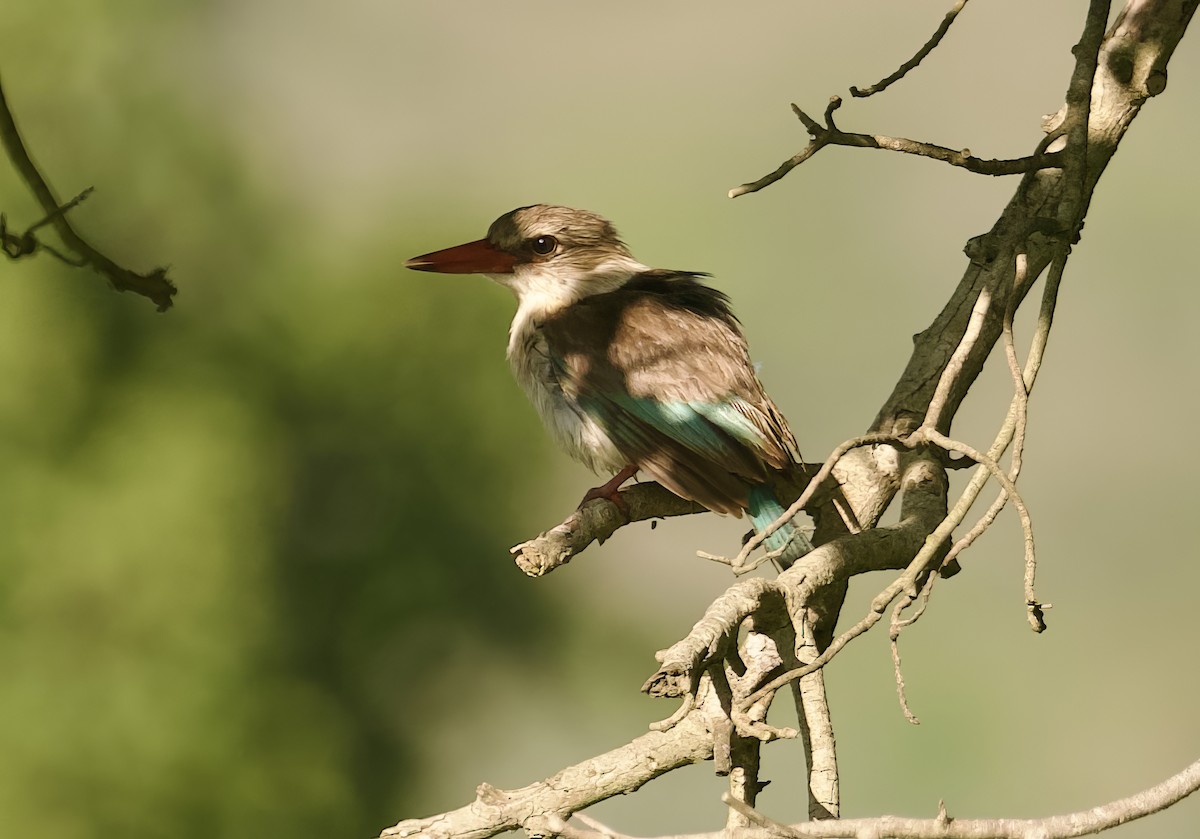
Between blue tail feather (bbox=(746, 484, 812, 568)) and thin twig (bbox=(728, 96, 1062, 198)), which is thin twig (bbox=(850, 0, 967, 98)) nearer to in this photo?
thin twig (bbox=(728, 96, 1062, 198))

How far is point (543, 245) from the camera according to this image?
2713mm

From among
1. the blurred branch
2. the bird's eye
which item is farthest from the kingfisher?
the blurred branch

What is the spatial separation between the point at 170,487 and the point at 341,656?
828mm

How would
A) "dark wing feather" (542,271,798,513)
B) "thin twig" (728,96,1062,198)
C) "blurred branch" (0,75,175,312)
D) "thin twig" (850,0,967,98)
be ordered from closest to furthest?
"blurred branch" (0,75,175,312)
"thin twig" (728,96,1062,198)
"thin twig" (850,0,967,98)
"dark wing feather" (542,271,798,513)

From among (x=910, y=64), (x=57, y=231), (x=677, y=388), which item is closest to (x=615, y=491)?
(x=677, y=388)

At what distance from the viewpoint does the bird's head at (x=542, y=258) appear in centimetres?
269

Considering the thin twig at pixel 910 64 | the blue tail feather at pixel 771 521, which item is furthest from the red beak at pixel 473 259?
the thin twig at pixel 910 64

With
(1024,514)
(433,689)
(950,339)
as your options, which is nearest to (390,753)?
(433,689)

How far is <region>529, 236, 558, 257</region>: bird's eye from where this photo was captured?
2709 mm

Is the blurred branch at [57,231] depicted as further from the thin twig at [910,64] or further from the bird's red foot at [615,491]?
the bird's red foot at [615,491]

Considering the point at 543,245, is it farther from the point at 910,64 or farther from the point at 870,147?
the point at 870,147

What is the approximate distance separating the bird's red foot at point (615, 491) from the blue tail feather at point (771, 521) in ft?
0.70

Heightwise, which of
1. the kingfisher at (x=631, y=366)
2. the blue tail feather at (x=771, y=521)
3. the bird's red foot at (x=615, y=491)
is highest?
the kingfisher at (x=631, y=366)

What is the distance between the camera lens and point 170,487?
12.7 ft
